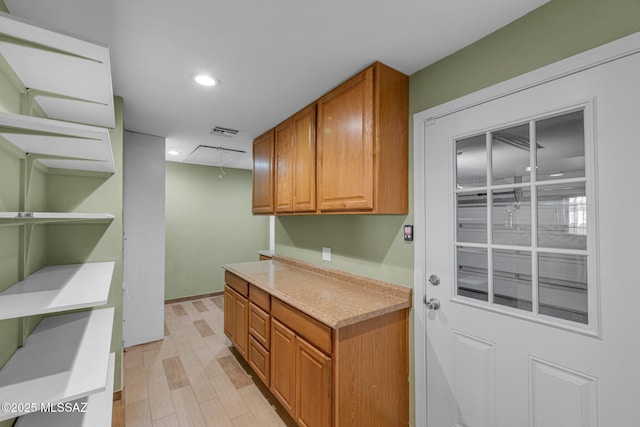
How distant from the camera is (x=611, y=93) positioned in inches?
44.0

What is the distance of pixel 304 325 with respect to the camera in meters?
1.72

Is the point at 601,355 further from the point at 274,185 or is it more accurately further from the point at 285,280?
the point at 274,185

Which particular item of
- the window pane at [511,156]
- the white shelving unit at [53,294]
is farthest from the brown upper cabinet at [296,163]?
the white shelving unit at [53,294]

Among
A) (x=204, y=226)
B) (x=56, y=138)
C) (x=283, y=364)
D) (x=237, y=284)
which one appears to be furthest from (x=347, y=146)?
(x=204, y=226)

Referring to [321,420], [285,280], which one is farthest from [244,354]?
[321,420]

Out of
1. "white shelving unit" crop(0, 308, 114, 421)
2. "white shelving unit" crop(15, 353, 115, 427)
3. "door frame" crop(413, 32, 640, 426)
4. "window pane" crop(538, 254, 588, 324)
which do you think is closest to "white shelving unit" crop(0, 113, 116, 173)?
"white shelving unit" crop(0, 308, 114, 421)

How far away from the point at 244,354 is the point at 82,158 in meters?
2.01

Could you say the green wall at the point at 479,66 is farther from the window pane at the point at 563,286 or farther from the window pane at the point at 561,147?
the window pane at the point at 563,286

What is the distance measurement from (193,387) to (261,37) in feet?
8.79

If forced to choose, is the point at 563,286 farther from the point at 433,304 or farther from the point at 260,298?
the point at 260,298

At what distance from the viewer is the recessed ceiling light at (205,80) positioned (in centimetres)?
193

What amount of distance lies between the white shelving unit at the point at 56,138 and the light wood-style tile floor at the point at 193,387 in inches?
72.6

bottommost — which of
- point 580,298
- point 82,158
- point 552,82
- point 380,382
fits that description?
point 380,382

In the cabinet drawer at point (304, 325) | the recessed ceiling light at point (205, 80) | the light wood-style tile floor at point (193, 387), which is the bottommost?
the light wood-style tile floor at point (193, 387)
